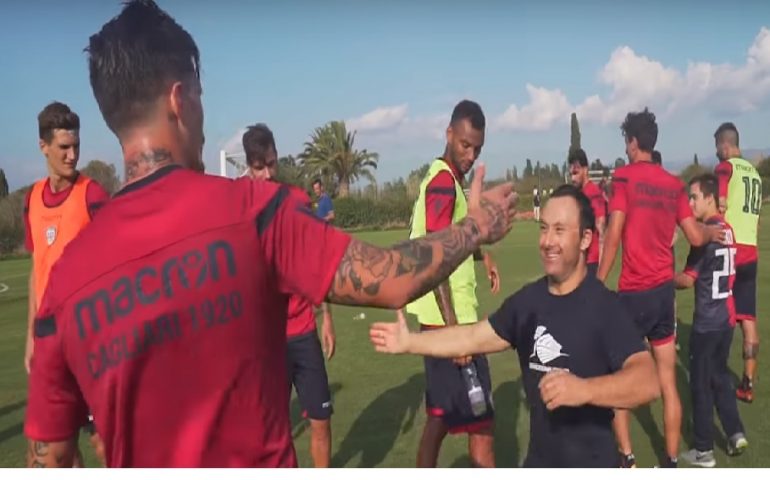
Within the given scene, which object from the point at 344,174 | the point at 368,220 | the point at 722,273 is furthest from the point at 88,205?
the point at 344,174

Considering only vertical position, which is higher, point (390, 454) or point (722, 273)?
point (722, 273)

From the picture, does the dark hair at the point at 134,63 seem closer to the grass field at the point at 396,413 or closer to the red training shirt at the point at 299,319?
the red training shirt at the point at 299,319

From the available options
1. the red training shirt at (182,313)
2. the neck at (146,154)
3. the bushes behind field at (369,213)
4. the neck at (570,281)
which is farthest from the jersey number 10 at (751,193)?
the bushes behind field at (369,213)

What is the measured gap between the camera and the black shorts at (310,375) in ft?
16.0

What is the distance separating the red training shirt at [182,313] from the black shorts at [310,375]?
3.08 m

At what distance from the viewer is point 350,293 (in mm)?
1833

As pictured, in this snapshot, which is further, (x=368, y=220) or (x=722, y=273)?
(x=368, y=220)

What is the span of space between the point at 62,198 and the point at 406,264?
144 inches

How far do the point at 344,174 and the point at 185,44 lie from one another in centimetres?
6128

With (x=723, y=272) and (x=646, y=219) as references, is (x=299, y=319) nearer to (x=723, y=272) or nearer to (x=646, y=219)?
(x=646, y=219)

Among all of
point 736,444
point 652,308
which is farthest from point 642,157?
point 736,444

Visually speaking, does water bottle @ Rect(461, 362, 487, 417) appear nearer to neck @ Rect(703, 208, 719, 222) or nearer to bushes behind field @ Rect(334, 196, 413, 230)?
neck @ Rect(703, 208, 719, 222)

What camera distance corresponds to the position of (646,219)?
580 centimetres
